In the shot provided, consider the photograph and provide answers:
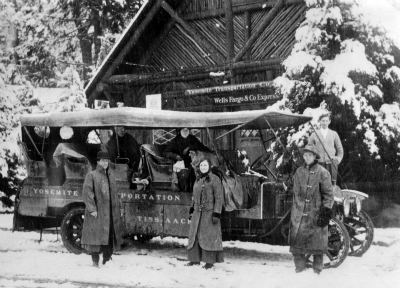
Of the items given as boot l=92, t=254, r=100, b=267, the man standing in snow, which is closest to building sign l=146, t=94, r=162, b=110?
the man standing in snow

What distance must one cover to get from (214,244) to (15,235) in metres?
5.12

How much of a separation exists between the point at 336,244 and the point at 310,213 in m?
0.97

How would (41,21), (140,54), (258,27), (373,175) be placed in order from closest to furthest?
(373,175) < (258,27) < (140,54) < (41,21)

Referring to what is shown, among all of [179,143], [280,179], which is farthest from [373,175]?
[179,143]

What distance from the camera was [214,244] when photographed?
8.15 m

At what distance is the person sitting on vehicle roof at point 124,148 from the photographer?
9.82 metres

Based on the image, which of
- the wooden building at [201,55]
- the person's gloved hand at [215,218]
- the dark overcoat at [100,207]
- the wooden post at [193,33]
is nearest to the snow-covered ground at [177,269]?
the dark overcoat at [100,207]

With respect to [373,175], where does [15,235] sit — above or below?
below

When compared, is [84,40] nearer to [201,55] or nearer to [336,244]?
[201,55]

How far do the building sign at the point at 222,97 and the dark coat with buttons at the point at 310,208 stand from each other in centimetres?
536

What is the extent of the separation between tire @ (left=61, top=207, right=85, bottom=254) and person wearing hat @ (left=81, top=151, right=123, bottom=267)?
1.28 metres

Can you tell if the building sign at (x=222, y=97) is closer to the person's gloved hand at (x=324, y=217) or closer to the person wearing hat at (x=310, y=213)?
the person wearing hat at (x=310, y=213)

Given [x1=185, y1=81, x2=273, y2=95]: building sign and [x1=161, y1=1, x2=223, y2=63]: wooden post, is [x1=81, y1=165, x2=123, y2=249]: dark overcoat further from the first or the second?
[x1=161, y1=1, x2=223, y2=63]: wooden post

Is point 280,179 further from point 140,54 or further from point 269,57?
point 140,54
